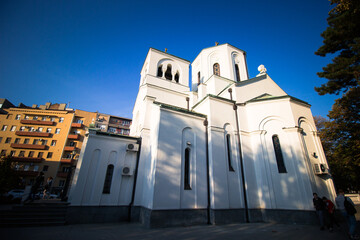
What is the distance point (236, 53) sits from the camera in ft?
52.8

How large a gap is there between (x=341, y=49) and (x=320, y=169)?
714 cm

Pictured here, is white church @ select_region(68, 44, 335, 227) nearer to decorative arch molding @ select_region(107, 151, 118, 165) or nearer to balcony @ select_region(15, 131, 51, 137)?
decorative arch molding @ select_region(107, 151, 118, 165)

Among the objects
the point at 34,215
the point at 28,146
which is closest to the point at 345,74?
the point at 34,215

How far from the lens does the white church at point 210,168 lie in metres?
7.81

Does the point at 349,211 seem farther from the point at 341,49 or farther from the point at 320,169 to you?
the point at 341,49

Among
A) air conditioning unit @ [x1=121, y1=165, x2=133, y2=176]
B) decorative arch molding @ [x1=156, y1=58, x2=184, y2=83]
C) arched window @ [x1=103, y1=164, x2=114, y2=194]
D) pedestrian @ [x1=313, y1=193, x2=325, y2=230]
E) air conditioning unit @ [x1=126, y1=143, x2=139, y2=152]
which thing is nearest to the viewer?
pedestrian @ [x1=313, y1=193, x2=325, y2=230]

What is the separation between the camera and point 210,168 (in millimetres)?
8531

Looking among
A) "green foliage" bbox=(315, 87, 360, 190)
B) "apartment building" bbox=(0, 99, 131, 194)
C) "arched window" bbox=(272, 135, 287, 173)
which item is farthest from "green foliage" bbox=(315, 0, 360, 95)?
"apartment building" bbox=(0, 99, 131, 194)

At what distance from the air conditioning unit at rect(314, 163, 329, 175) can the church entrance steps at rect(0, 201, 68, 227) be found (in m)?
13.2

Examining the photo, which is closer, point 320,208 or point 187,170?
point 320,208

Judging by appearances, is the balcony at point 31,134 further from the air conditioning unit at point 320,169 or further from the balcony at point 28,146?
the air conditioning unit at point 320,169

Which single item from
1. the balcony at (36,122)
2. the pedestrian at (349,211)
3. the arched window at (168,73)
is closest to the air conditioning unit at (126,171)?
the arched window at (168,73)

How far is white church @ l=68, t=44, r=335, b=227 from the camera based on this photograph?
781 cm

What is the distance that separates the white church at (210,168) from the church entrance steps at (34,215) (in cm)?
83
